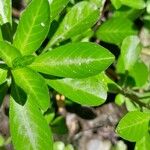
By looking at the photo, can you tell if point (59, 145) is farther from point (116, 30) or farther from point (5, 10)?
point (5, 10)

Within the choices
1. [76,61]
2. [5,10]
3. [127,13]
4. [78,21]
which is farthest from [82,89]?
[127,13]

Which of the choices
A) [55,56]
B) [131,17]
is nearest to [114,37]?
[131,17]

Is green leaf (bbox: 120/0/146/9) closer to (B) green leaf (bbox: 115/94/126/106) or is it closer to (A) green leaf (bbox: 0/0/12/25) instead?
(B) green leaf (bbox: 115/94/126/106)

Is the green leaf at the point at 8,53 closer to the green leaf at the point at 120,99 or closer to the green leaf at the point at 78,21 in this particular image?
the green leaf at the point at 78,21

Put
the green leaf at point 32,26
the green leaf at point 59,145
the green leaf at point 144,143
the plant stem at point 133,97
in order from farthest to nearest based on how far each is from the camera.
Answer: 1. the green leaf at point 59,145
2. the plant stem at point 133,97
3. the green leaf at point 144,143
4. the green leaf at point 32,26

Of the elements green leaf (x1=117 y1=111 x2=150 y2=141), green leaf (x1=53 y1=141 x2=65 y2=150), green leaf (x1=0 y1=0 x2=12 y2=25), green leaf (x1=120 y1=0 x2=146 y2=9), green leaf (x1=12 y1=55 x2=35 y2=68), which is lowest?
green leaf (x1=53 y1=141 x2=65 y2=150)


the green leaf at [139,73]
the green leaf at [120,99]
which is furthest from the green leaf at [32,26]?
the green leaf at [139,73]

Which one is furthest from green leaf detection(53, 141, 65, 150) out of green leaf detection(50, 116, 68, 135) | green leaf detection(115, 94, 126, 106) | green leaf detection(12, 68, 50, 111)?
green leaf detection(12, 68, 50, 111)
